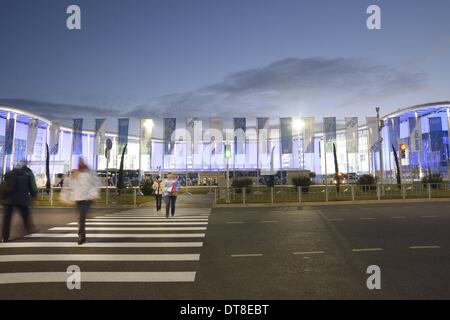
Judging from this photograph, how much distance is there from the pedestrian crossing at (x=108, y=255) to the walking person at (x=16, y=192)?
0.66 metres

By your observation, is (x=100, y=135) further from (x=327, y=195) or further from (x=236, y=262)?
(x=236, y=262)

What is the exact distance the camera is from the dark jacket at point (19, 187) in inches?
345

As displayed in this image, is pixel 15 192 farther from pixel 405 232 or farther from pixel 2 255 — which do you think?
pixel 405 232

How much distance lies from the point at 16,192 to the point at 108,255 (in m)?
3.29

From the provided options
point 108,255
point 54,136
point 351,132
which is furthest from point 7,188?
point 54,136

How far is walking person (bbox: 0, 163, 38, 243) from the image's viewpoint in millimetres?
8758

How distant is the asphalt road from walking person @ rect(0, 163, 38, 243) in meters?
0.69

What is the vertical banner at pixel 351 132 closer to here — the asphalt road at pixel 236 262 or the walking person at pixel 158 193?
the walking person at pixel 158 193

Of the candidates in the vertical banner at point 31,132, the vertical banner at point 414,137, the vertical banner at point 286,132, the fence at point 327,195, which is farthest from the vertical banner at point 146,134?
the vertical banner at point 414,137

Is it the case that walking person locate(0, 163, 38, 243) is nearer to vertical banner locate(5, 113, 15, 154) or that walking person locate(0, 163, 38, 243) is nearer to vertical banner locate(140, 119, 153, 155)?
vertical banner locate(140, 119, 153, 155)

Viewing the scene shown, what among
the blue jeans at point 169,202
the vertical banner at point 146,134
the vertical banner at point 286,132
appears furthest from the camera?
the vertical banner at point 146,134
